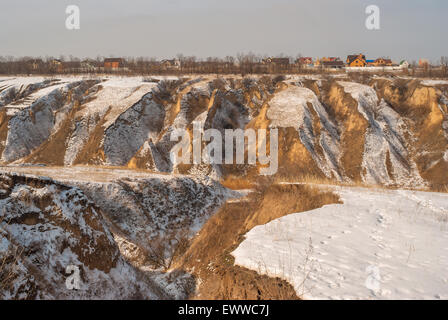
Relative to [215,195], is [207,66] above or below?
above

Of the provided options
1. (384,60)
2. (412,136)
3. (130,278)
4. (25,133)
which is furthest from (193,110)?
(384,60)

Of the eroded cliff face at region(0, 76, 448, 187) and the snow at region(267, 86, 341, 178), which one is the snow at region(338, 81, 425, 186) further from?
the snow at region(267, 86, 341, 178)

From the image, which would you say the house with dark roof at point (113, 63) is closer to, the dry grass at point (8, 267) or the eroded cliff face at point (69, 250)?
the eroded cliff face at point (69, 250)

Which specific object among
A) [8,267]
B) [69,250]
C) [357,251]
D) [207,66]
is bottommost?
[69,250]

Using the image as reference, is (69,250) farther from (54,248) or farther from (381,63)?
(381,63)

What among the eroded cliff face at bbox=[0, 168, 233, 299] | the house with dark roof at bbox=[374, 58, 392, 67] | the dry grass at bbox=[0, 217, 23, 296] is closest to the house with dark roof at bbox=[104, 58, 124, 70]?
Answer: the house with dark roof at bbox=[374, 58, 392, 67]

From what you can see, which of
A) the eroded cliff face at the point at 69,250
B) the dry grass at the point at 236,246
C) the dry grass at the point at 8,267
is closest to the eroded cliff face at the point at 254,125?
the dry grass at the point at 236,246

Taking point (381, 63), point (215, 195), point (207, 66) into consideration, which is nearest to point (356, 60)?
point (381, 63)
